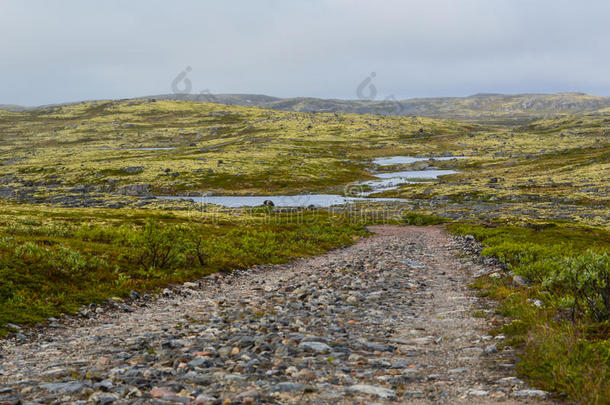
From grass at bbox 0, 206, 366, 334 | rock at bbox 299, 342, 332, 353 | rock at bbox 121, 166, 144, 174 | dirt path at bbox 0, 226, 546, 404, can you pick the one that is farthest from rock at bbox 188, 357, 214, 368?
rock at bbox 121, 166, 144, 174

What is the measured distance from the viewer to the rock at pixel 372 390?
6910 mm

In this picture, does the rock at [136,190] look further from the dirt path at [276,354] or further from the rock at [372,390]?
the rock at [372,390]

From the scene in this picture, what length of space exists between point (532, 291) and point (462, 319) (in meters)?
4.40

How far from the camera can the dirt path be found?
6973 mm

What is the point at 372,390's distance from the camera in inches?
279

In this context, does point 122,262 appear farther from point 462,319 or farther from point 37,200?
point 37,200

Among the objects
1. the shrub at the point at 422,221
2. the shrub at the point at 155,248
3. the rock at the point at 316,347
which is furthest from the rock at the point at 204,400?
the shrub at the point at 422,221

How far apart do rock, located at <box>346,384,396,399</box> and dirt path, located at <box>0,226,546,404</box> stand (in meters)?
0.03

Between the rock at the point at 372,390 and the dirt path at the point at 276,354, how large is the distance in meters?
0.03

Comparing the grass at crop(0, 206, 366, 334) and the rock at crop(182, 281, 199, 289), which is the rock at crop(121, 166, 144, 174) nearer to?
the grass at crop(0, 206, 366, 334)

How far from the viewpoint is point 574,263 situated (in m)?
11.4

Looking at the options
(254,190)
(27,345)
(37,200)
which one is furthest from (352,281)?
(37,200)

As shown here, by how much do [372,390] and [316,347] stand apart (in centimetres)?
263

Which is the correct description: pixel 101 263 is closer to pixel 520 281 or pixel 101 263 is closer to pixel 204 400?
pixel 204 400
